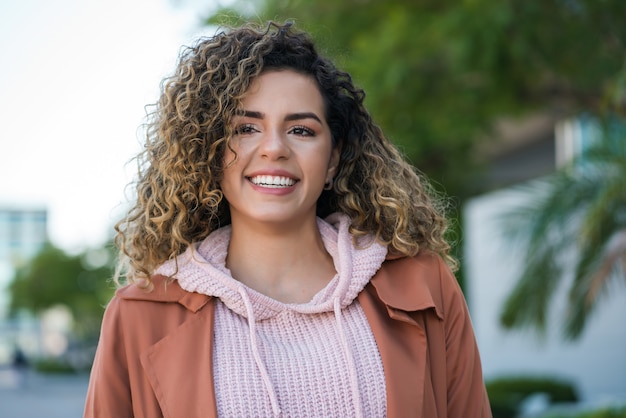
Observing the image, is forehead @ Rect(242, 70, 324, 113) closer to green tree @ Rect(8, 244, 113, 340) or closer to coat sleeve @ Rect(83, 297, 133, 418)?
coat sleeve @ Rect(83, 297, 133, 418)

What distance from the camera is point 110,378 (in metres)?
2.66

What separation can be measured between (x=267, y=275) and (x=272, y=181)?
36 cm

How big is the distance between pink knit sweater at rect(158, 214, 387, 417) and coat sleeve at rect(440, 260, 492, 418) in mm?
276

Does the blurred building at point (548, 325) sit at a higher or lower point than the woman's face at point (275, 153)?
lower

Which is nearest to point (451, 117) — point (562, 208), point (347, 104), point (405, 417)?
point (562, 208)

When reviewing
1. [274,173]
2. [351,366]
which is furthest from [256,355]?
[274,173]

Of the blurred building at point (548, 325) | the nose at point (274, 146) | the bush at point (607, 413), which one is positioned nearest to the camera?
the nose at point (274, 146)

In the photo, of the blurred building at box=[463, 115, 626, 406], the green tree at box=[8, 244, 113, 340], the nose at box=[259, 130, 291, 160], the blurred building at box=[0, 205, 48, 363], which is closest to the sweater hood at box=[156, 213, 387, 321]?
the nose at box=[259, 130, 291, 160]

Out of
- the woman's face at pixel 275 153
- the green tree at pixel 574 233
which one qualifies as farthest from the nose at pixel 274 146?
the green tree at pixel 574 233

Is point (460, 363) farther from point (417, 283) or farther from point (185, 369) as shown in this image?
point (185, 369)

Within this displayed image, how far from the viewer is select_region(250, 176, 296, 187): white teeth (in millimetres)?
2752

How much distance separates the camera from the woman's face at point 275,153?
2.76m

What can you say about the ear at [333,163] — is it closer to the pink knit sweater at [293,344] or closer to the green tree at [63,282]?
the pink knit sweater at [293,344]

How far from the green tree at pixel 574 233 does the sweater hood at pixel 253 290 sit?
11.5 ft
